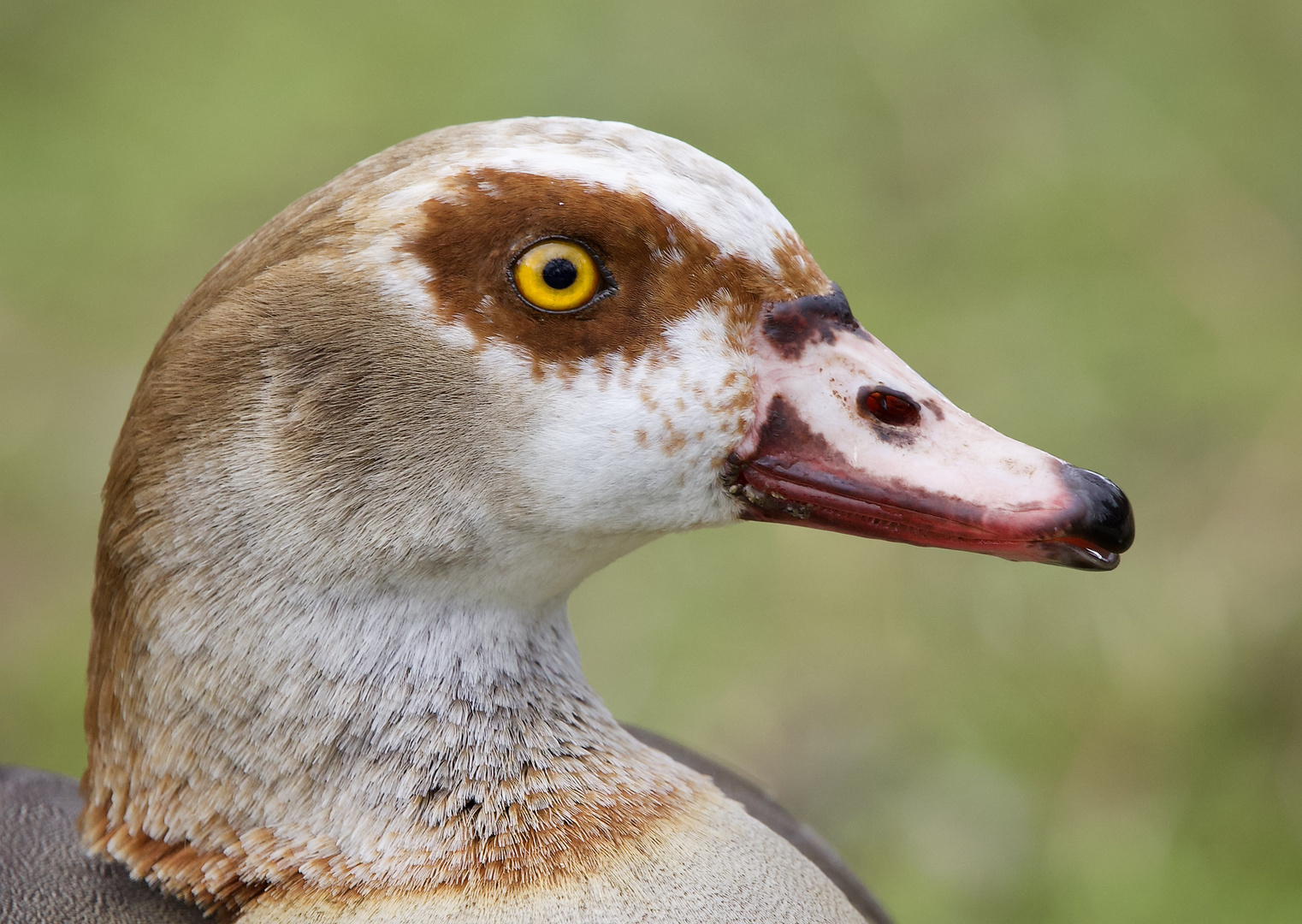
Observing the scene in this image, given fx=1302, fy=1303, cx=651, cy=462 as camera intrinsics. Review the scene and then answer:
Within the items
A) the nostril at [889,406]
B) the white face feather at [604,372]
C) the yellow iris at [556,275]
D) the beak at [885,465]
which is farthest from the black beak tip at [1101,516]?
the yellow iris at [556,275]

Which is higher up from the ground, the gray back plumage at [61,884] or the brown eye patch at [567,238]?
the brown eye patch at [567,238]

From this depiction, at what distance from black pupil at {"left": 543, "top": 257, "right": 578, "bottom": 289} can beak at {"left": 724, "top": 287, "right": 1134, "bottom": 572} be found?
0.54 ft

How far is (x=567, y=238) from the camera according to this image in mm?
1011

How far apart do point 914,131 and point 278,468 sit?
2.79 meters

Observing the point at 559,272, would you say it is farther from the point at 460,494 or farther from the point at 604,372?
the point at 460,494

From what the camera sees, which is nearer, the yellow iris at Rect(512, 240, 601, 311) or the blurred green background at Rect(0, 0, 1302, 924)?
the yellow iris at Rect(512, 240, 601, 311)

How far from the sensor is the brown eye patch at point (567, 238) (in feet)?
3.29

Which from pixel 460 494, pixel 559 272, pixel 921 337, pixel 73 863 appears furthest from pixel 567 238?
pixel 921 337

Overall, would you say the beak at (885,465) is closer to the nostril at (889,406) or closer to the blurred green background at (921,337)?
the nostril at (889,406)

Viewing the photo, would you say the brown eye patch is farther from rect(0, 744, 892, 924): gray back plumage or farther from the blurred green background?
the blurred green background

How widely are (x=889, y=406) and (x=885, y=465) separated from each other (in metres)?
0.05

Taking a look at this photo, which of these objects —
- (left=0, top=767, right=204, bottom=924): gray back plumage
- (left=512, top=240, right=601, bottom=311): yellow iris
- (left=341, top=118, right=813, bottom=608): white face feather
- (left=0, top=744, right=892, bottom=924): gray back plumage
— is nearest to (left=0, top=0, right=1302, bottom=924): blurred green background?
(left=0, top=744, right=892, bottom=924): gray back plumage

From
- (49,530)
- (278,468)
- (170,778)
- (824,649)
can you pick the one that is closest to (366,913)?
(170,778)

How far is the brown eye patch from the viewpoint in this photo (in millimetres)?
1003
